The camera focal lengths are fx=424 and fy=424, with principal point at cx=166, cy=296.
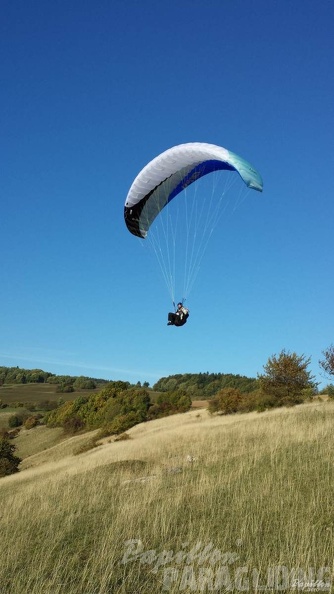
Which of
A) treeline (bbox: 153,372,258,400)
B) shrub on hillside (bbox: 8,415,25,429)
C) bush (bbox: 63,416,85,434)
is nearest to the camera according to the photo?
bush (bbox: 63,416,85,434)

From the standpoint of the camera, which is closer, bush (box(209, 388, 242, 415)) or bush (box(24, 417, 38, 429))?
bush (box(209, 388, 242, 415))

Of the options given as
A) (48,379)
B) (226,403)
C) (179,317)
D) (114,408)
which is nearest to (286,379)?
(226,403)

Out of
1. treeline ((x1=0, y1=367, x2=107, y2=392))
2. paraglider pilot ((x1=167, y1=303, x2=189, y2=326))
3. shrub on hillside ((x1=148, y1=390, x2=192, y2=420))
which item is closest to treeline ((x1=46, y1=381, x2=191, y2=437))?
shrub on hillside ((x1=148, y1=390, x2=192, y2=420))

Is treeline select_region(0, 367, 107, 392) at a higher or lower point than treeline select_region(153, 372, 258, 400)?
higher

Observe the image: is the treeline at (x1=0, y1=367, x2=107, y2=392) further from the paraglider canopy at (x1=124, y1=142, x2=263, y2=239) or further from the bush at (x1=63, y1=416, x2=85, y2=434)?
the paraglider canopy at (x1=124, y1=142, x2=263, y2=239)

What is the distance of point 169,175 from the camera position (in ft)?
58.7

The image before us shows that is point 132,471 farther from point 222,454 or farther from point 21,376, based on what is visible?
point 21,376

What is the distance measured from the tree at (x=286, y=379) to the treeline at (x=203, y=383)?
186 feet

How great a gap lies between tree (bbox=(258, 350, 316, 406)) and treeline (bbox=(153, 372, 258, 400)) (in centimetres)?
5666

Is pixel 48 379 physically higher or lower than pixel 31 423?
higher

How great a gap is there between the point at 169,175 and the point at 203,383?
118 metres

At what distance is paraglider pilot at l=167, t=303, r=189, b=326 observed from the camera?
16188mm

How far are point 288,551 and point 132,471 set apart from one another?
27.9 feet

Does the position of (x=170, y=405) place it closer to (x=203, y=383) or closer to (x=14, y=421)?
(x=14, y=421)
